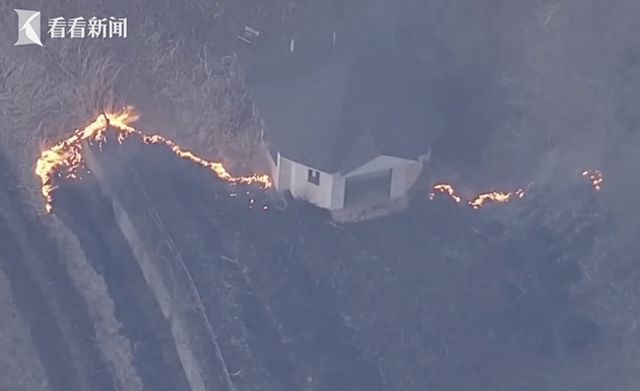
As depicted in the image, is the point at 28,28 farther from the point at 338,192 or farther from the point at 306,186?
the point at 338,192

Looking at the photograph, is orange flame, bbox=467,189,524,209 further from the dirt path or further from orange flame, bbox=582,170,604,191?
the dirt path

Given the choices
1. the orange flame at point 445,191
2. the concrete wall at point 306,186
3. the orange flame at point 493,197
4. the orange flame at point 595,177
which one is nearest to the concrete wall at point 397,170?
the orange flame at point 445,191

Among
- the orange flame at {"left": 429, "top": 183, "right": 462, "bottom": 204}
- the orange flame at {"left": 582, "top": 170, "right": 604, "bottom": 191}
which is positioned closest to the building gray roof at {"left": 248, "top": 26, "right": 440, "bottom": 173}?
the orange flame at {"left": 429, "top": 183, "right": 462, "bottom": 204}

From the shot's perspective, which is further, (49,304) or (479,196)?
(479,196)

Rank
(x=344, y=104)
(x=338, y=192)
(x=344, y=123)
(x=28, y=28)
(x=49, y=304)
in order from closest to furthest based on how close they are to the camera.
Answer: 1. (x=49, y=304)
2. (x=344, y=123)
3. (x=344, y=104)
4. (x=338, y=192)
5. (x=28, y=28)

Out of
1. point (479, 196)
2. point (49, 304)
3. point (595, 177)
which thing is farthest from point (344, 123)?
point (49, 304)

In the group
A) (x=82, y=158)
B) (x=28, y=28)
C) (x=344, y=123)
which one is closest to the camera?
(x=344, y=123)

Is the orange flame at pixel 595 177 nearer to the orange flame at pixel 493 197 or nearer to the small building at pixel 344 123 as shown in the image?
the orange flame at pixel 493 197
